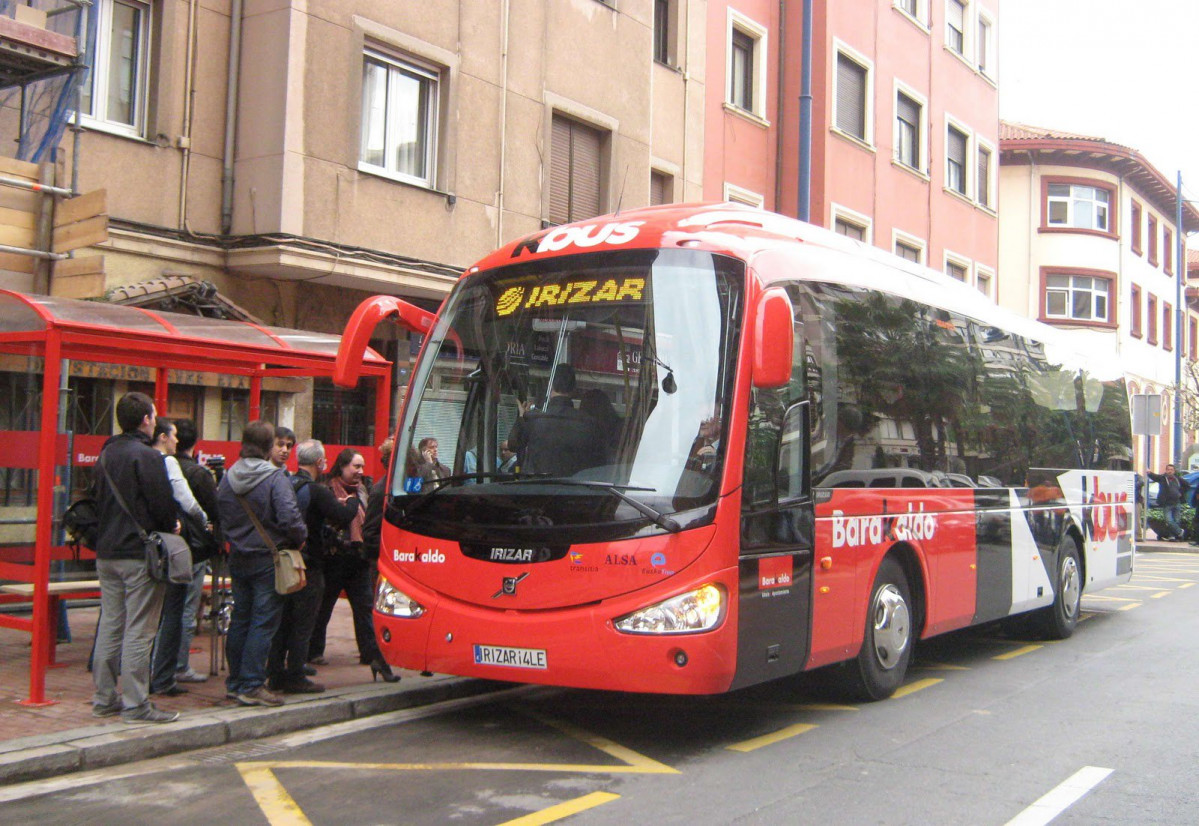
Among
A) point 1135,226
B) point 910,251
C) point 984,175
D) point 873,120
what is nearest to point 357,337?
point 873,120

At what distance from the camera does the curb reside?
6270 millimetres

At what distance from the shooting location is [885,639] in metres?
8.51

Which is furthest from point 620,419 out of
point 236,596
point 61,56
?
point 61,56

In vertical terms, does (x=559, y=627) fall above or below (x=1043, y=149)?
below

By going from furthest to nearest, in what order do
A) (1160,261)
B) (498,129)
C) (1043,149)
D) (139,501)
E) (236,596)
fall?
1. (1160,261)
2. (1043,149)
3. (498,129)
4. (236,596)
5. (139,501)

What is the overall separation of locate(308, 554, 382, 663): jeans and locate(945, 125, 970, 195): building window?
82.0ft

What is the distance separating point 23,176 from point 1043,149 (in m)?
33.8

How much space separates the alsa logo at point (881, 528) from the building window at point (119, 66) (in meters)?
9.22

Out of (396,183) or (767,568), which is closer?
(767,568)

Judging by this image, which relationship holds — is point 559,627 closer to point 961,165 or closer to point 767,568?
point 767,568

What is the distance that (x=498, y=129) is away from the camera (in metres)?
16.8

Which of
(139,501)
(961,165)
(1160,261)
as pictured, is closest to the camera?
(139,501)

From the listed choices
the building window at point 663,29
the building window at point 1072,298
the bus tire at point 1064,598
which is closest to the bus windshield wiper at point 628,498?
the bus tire at point 1064,598

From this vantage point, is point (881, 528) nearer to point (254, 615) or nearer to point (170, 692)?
point (254, 615)
